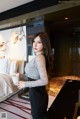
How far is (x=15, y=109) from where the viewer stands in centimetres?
312

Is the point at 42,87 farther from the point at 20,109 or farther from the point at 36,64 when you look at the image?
the point at 20,109

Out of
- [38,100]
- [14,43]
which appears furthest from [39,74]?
[14,43]

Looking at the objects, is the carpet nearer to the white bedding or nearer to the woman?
the white bedding

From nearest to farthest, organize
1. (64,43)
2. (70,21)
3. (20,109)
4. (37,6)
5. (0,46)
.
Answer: (20,109)
(37,6)
(70,21)
(0,46)
(64,43)

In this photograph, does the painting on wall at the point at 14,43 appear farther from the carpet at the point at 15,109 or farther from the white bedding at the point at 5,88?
the carpet at the point at 15,109

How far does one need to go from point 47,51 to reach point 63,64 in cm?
593

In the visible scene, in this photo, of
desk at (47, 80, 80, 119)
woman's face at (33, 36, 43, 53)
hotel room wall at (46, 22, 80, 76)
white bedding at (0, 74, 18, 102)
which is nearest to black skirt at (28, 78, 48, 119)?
woman's face at (33, 36, 43, 53)

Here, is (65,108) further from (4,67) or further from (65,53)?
(65,53)

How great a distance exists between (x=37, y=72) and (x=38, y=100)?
0.28 m

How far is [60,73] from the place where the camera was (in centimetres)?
721

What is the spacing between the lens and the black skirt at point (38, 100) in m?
1.39

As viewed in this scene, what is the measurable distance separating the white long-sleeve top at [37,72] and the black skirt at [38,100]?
7 cm

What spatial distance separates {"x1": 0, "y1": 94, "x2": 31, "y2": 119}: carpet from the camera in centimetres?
280

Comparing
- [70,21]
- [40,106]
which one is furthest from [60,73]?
[40,106]
